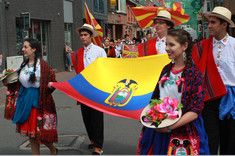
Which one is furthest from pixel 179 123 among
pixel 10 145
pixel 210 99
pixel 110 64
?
pixel 10 145

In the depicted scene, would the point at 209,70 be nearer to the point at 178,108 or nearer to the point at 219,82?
the point at 219,82

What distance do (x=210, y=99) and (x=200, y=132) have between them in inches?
40.2

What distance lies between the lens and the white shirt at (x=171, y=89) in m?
3.21

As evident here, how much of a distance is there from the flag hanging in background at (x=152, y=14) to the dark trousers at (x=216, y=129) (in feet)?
7.94

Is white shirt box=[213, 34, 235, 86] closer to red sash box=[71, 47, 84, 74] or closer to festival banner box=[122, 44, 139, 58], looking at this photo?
red sash box=[71, 47, 84, 74]

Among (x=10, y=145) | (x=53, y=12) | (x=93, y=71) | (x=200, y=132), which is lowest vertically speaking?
(x=10, y=145)

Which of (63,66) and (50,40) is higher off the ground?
(50,40)

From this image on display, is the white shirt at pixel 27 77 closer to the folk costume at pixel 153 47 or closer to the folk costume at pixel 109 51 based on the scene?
the folk costume at pixel 153 47

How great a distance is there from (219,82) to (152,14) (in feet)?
9.48

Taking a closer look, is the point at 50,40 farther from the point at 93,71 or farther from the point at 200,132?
the point at 200,132

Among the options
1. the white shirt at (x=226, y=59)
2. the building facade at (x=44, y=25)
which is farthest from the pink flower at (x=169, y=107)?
the building facade at (x=44, y=25)

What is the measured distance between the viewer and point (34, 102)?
16.1 ft

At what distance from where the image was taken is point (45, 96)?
4.98 m

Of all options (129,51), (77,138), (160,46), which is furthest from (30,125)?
(129,51)
